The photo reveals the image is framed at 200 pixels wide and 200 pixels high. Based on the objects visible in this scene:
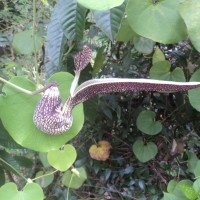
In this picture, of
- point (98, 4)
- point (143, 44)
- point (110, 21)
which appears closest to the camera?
point (98, 4)

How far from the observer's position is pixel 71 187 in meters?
1.00

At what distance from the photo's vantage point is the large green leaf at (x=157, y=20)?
2.06 ft

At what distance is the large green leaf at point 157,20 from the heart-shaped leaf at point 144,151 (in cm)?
39

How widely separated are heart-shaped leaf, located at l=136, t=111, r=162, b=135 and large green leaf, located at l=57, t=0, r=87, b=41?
0.37 meters

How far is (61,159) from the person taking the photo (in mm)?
777

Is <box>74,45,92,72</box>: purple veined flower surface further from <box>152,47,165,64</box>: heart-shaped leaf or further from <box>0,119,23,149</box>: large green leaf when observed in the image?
<box>152,47,165,64</box>: heart-shaped leaf

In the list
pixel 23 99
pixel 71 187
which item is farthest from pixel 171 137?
pixel 23 99

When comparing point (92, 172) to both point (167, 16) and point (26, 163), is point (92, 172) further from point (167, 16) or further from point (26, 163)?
point (167, 16)

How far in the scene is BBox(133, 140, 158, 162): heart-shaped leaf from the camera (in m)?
0.96

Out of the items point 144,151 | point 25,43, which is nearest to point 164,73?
point 144,151

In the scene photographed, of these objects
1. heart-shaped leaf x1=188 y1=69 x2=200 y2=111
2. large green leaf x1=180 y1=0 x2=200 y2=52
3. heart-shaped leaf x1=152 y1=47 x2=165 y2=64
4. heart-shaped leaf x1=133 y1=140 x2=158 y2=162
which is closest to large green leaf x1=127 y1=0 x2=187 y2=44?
large green leaf x1=180 y1=0 x2=200 y2=52

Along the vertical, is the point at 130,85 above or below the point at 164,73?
above

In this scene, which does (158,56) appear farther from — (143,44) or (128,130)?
(128,130)

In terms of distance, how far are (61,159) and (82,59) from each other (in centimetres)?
32
